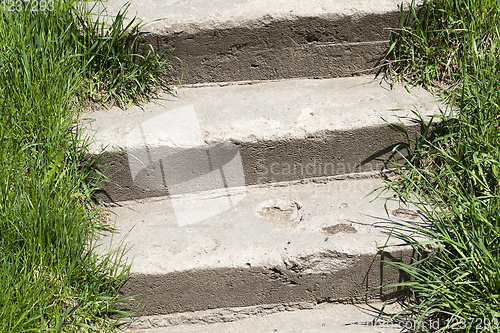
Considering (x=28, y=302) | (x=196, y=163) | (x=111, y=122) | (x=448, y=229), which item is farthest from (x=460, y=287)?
(x=111, y=122)

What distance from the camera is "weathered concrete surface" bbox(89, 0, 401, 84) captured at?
2461 mm

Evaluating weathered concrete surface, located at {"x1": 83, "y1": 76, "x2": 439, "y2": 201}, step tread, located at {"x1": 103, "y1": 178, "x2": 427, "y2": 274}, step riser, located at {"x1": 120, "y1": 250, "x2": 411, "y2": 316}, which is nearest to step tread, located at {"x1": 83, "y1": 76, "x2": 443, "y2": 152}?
weathered concrete surface, located at {"x1": 83, "y1": 76, "x2": 439, "y2": 201}

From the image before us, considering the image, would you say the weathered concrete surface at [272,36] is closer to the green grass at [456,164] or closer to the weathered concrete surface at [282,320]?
the green grass at [456,164]

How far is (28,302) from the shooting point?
1545mm

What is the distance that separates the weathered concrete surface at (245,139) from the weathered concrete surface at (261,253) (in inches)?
7.5

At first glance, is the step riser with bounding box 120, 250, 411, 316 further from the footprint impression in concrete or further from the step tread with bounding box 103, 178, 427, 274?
the footprint impression in concrete

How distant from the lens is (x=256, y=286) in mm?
1909

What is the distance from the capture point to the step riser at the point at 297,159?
2.17 meters

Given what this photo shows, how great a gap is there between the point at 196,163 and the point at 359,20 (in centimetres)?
122

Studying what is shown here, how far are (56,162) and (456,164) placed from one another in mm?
1789

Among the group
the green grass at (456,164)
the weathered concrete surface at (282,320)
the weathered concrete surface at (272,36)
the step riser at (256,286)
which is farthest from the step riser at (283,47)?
the weathered concrete surface at (282,320)

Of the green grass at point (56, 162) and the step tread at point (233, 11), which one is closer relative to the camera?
the green grass at point (56, 162)

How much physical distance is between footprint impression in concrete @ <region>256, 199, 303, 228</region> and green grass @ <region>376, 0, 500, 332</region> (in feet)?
1.55

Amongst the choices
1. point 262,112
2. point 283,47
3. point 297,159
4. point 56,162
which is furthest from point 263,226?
point 283,47
